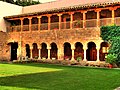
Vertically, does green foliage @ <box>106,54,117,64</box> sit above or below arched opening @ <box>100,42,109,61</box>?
below

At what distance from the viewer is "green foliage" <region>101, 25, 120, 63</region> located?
25078mm

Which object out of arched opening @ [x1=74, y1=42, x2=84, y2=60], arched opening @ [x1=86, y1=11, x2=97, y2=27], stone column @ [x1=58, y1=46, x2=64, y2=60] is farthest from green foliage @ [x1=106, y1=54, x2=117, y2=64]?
stone column @ [x1=58, y1=46, x2=64, y2=60]

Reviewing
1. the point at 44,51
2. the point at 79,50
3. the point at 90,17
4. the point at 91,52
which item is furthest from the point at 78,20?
the point at 44,51

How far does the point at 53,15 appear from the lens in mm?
33188

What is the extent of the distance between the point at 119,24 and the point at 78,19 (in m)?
6.67

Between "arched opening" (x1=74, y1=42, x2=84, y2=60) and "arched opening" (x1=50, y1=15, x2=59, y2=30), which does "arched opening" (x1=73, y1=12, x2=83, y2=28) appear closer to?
"arched opening" (x1=50, y1=15, x2=59, y2=30)

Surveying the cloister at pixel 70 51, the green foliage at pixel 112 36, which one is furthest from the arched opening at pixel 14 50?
the green foliage at pixel 112 36

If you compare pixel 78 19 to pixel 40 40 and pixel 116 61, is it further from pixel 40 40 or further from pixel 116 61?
pixel 116 61

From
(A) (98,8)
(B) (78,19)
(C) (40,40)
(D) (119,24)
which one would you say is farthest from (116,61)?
(C) (40,40)

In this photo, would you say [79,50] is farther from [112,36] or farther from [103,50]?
[112,36]

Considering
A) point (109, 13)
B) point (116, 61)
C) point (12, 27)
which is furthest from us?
point (12, 27)

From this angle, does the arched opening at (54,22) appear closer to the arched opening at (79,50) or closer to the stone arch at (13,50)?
the arched opening at (79,50)

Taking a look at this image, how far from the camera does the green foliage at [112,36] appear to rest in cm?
2508

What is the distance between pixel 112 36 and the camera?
85.3 feet
